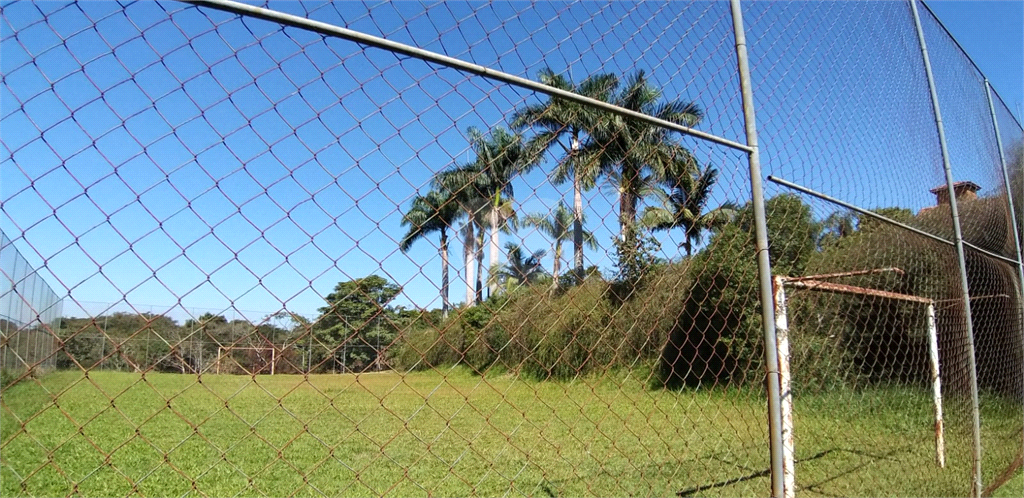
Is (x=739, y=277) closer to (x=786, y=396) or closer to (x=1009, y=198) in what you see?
(x=786, y=396)

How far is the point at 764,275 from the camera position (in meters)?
1.86

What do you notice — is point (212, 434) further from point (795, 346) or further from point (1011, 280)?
point (1011, 280)

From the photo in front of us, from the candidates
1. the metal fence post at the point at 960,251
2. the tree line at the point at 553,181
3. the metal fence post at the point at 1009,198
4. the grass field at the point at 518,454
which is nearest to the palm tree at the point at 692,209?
the tree line at the point at 553,181

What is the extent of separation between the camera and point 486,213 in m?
2.13

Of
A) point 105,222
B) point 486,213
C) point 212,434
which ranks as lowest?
point 212,434

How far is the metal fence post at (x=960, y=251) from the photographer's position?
2.96 m

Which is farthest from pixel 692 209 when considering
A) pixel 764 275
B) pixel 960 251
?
pixel 960 251

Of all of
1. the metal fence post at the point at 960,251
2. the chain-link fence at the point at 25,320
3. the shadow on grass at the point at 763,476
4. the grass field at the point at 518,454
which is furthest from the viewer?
the grass field at the point at 518,454

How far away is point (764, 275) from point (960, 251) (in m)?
1.93

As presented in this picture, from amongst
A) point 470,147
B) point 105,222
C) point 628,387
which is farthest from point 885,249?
point 628,387

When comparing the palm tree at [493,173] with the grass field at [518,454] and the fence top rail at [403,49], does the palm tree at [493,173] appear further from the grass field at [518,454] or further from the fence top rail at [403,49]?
the grass field at [518,454]

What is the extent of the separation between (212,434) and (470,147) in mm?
7065

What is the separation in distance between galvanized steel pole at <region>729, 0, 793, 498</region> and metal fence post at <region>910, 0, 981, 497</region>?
71.2 inches

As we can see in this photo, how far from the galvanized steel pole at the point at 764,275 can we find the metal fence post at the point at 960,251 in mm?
1809
